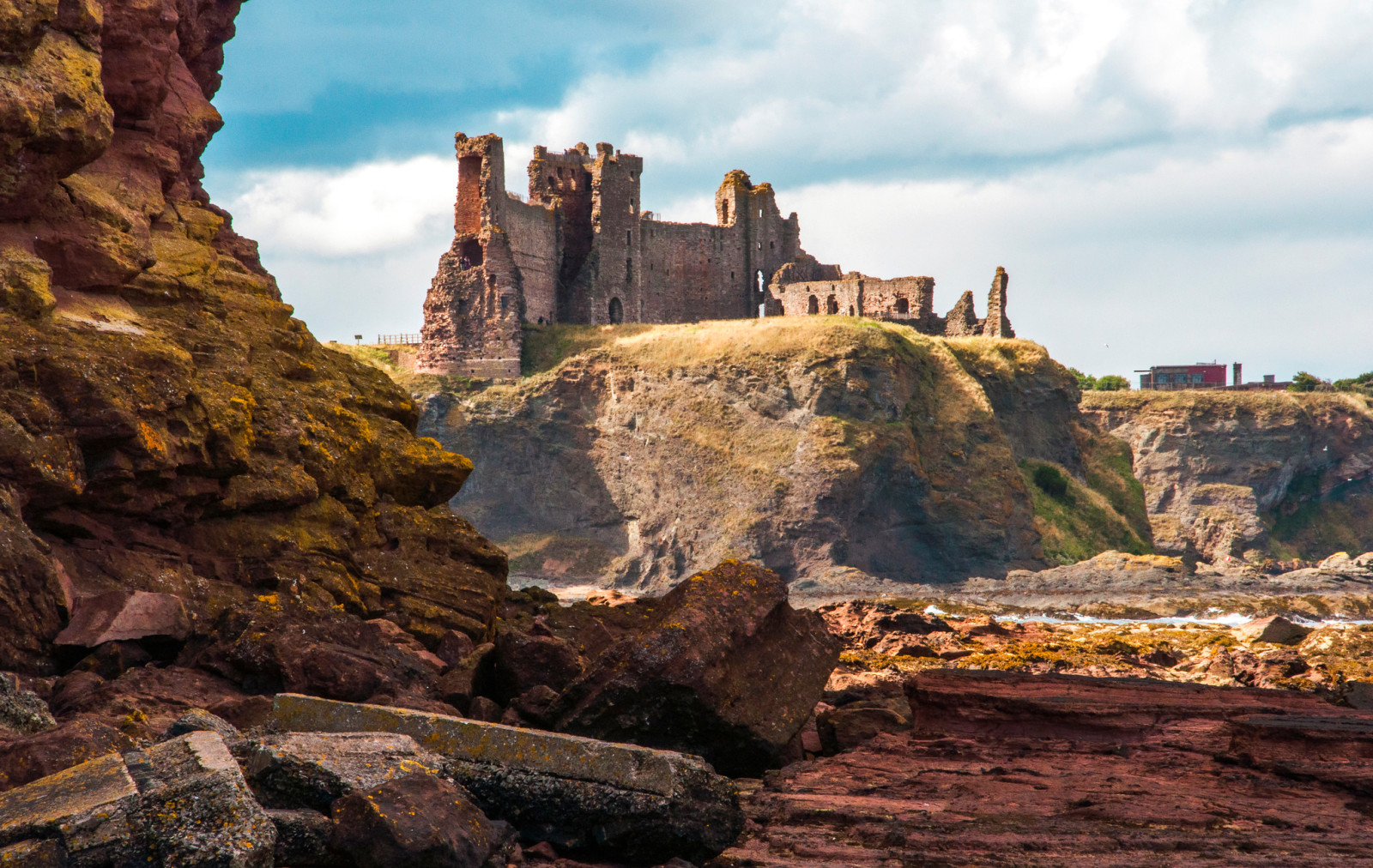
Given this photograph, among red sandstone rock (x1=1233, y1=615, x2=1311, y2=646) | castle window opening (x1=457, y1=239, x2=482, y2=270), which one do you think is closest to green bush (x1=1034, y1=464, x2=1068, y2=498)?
castle window opening (x1=457, y1=239, x2=482, y2=270)

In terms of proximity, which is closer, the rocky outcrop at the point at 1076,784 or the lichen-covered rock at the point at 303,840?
the lichen-covered rock at the point at 303,840

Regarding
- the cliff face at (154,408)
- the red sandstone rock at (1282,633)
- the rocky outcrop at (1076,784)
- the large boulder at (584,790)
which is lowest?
the red sandstone rock at (1282,633)

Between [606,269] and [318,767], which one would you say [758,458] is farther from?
[318,767]

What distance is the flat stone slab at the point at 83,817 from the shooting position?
5332 millimetres

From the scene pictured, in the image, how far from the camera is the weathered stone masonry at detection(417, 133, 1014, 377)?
7350cm

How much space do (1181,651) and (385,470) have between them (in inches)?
627

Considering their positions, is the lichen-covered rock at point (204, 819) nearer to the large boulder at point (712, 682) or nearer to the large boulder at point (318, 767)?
the large boulder at point (318, 767)

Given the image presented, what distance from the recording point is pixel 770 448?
70625 mm

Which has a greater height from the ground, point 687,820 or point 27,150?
point 27,150

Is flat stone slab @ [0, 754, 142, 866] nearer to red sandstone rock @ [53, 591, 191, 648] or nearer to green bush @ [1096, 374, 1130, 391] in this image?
red sandstone rock @ [53, 591, 191, 648]

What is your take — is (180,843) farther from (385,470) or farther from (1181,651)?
(1181,651)

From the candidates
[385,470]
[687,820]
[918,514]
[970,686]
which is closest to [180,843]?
[687,820]

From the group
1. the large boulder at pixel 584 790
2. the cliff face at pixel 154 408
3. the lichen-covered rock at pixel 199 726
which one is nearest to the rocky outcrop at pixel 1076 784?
the large boulder at pixel 584 790

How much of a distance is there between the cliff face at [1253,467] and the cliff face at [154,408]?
279ft
